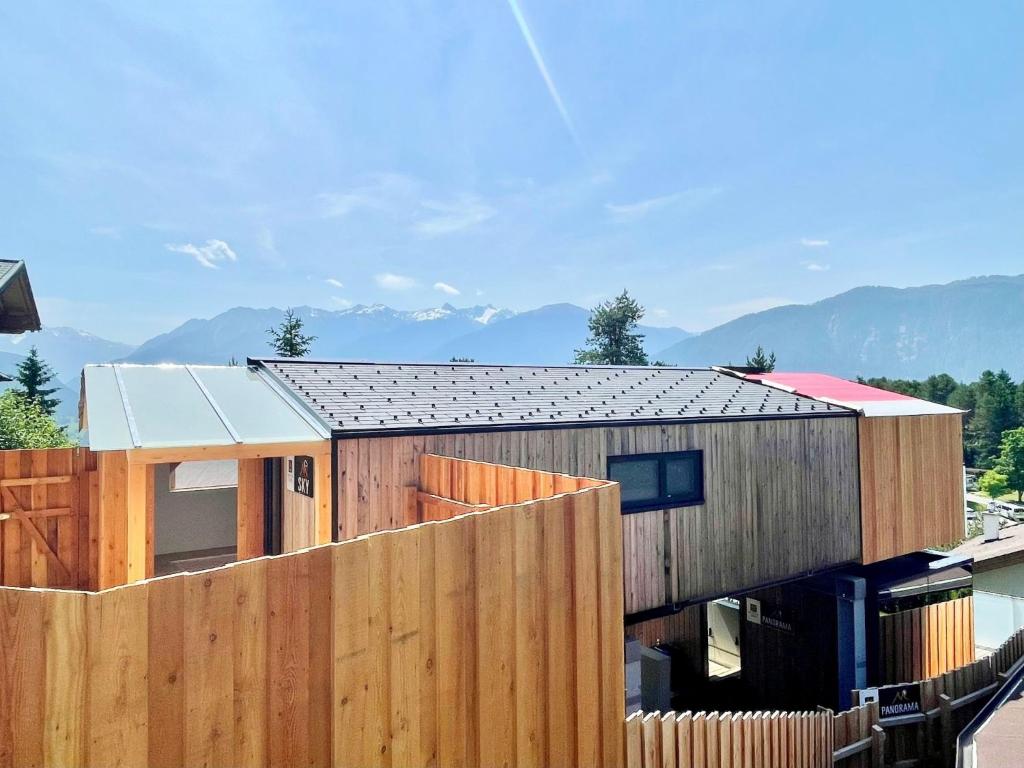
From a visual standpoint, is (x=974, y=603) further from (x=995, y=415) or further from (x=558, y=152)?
(x=558, y=152)

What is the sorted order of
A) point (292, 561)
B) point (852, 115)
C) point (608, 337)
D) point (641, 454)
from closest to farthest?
point (292, 561), point (641, 454), point (852, 115), point (608, 337)

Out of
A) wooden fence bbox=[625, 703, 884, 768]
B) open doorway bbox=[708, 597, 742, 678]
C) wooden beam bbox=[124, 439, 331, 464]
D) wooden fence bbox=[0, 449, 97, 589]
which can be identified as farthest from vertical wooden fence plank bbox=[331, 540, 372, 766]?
open doorway bbox=[708, 597, 742, 678]

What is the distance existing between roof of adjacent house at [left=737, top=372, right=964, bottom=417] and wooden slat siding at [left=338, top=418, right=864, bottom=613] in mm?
862

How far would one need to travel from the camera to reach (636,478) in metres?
7.48

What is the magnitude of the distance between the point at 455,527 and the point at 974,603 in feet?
45.6

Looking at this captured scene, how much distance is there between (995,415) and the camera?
1721 inches

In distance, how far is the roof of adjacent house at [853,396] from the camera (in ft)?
32.7

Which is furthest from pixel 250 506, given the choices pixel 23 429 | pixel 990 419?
pixel 990 419

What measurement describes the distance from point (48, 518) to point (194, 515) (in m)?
3.03

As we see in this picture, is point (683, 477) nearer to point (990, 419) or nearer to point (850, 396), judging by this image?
point (850, 396)

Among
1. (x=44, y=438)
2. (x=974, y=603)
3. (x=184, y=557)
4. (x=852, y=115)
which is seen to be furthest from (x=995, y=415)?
(x=44, y=438)

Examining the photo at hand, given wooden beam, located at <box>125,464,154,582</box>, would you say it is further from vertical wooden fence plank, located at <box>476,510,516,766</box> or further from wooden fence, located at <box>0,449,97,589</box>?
vertical wooden fence plank, located at <box>476,510,516,766</box>

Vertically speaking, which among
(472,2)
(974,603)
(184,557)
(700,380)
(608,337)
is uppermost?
(472,2)

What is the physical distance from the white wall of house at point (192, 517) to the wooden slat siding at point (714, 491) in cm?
462
